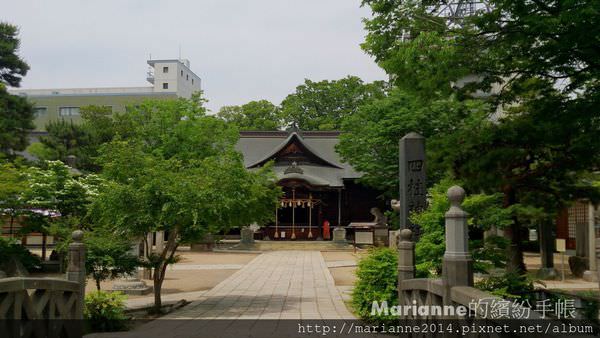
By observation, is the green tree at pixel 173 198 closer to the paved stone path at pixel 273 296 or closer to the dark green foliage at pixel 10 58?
the paved stone path at pixel 273 296

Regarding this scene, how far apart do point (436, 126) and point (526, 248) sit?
479 inches

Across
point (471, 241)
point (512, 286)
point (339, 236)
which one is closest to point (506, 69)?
point (471, 241)

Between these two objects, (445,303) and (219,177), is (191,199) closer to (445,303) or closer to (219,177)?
(219,177)

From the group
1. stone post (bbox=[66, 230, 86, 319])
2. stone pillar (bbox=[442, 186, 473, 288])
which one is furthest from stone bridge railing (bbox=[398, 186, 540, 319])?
stone post (bbox=[66, 230, 86, 319])

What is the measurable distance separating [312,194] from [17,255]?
22813 millimetres

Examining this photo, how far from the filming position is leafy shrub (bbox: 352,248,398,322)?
10164mm

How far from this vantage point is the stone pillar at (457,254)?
556 centimetres

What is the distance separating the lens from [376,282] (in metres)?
10.5

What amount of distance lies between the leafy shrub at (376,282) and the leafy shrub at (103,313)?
4833 millimetres

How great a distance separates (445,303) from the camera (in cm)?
577

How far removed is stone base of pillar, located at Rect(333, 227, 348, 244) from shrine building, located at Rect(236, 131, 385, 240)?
83.6 inches

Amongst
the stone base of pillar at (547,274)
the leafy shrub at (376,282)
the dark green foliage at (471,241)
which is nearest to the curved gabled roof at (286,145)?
the stone base of pillar at (547,274)

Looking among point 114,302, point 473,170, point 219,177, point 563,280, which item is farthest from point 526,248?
point 114,302

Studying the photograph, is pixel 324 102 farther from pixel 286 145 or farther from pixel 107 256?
pixel 107 256
